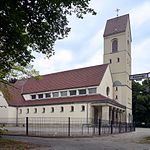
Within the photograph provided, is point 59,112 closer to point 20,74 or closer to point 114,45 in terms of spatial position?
point 114,45

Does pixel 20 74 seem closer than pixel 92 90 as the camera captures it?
Yes

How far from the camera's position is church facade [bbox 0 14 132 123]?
56.2 m

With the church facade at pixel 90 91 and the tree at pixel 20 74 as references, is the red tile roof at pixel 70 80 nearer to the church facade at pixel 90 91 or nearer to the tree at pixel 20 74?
the church facade at pixel 90 91

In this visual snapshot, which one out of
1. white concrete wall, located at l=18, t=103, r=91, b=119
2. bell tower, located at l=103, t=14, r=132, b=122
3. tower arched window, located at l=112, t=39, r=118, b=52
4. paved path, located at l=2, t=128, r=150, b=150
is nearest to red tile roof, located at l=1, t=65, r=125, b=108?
white concrete wall, located at l=18, t=103, r=91, b=119

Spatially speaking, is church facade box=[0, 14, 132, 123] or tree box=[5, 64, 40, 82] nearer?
tree box=[5, 64, 40, 82]

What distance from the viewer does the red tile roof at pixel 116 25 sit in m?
68.4

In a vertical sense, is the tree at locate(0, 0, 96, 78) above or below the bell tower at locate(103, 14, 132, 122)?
below

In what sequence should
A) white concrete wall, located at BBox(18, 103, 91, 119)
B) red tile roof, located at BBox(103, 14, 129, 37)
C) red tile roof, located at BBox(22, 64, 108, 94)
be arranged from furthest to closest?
red tile roof, located at BBox(103, 14, 129, 37)
red tile roof, located at BBox(22, 64, 108, 94)
white concrete wall, located at BBox(18, 103, 91, 119)

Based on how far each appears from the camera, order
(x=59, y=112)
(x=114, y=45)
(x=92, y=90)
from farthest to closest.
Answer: (x=114, y=45) < (x=59, y=112) < (x=92, y=90)

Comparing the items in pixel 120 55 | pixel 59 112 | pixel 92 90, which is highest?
pixel 120 55

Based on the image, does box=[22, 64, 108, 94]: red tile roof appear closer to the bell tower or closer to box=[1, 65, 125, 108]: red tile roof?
box=[1, 65, 125, 108]: red tile roof

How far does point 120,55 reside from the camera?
6700 cm

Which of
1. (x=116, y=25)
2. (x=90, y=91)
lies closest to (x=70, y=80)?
(x=90, y=91)

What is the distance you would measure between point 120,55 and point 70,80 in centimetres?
1200
